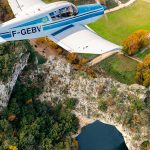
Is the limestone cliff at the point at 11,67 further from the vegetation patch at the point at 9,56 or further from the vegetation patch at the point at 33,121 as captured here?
the vegetation patch at the point at 33,121

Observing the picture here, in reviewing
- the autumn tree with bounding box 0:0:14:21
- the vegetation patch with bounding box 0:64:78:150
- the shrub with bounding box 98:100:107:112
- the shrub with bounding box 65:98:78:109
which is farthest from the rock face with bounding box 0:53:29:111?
the shrub with bounding box 98:100:107:112

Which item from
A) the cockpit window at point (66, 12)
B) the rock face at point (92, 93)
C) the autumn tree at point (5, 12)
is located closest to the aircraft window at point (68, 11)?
the cockpit window at point (66, 12)

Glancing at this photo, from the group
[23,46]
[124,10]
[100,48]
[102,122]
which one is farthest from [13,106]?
[124,10]

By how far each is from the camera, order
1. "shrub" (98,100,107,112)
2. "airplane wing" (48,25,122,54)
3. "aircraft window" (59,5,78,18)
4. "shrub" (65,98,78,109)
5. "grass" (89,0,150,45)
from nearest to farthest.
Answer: "airplane wing" (48,25,122,54), "aircraft window" (59,5,78,18), "shrub" (98,100,107,112), "shrub" (65,98,78,109), "grass" (89,0,150,45)

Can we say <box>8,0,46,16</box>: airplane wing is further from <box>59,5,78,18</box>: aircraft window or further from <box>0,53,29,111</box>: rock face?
<box>0,53,29,111</box>: rock face

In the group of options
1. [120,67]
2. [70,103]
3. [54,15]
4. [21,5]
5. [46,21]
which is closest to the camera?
[46,21]

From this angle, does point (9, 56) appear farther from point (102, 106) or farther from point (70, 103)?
point (102, 106)

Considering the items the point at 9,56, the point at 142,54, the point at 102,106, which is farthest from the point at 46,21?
the point at 142,54
